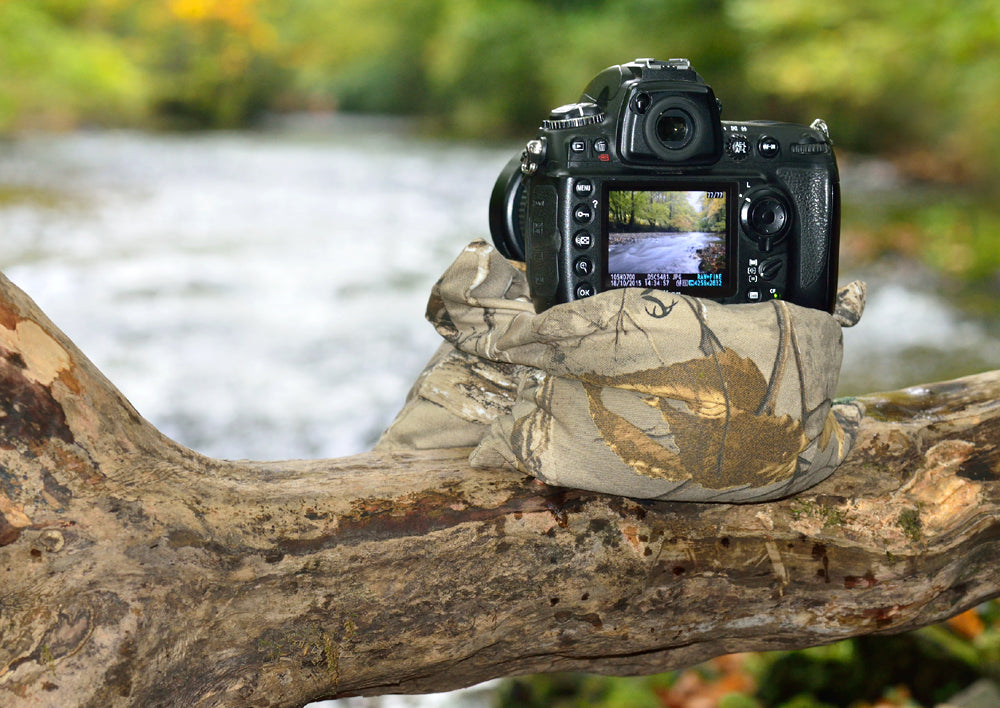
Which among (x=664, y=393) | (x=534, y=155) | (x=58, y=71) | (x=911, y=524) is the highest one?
(x=58, y=71)

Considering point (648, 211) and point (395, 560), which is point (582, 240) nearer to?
point (648, 211)

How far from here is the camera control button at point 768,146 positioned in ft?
3.95

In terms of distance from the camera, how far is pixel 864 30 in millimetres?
7801

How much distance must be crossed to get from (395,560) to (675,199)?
525 mm

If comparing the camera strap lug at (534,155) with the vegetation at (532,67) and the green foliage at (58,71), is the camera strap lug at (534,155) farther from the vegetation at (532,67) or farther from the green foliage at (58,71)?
the green foliage at (58,71)

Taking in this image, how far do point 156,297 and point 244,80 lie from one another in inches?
474

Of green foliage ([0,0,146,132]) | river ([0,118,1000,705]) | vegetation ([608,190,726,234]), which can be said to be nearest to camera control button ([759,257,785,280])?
vegetation ([608,190,726,234])

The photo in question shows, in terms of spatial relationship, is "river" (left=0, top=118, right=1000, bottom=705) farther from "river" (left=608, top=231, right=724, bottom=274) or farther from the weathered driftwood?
"river" (left=608, top=231, right=724, bottom=274)

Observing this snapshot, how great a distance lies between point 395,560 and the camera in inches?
45.1

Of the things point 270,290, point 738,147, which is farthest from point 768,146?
point 270,290

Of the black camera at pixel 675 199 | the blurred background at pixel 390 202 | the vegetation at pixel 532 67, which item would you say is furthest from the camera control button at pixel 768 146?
the vegetation at pixel 532 67

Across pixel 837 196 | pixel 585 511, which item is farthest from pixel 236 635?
pixel 837 196

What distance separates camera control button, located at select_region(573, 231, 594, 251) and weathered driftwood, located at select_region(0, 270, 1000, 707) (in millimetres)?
299

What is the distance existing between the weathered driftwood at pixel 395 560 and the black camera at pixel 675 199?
0.28 meters
